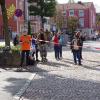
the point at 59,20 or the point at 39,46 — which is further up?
the point at 59,20

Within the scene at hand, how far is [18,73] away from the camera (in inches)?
646

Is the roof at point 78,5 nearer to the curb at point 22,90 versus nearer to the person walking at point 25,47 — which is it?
the person walking at point 25,47

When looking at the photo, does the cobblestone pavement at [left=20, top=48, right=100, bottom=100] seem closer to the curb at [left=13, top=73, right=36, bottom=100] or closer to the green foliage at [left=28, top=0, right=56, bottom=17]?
the curb at [left=13, top=73, right=36, bottom=100]

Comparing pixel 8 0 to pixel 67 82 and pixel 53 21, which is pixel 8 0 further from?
pixel 67 82

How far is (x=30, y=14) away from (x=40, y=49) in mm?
54923

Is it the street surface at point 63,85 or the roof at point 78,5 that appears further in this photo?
the roof at point 78,5

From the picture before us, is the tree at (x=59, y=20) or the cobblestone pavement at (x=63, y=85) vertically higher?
the tree at (x=59, y=20)

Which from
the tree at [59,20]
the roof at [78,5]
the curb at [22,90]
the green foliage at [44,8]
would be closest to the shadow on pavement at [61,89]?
the curb at [22,90]

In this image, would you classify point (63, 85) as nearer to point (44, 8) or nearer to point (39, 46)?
point (39, 46)

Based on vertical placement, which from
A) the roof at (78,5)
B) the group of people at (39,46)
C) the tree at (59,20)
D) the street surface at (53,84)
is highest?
the roof at (78,5)

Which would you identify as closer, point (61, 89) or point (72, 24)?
point (61, 89)

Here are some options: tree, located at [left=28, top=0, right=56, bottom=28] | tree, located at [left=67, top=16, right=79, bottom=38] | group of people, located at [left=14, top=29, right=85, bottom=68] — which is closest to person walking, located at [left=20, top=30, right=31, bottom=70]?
group of people, located at [left=14, top=29, right=85, bottom=68]

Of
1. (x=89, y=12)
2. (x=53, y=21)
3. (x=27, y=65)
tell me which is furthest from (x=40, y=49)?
(x=89, y=12)

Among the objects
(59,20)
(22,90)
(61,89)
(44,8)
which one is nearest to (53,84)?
(61,89)
